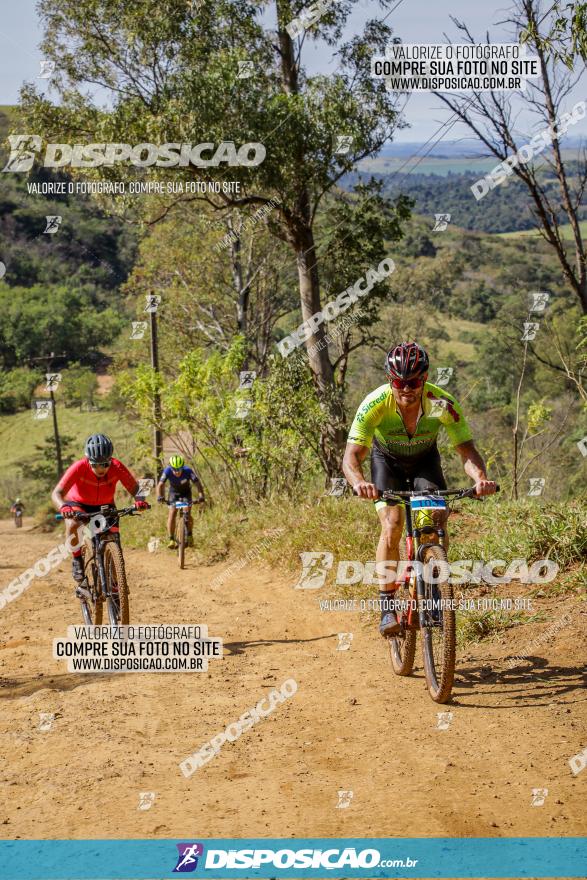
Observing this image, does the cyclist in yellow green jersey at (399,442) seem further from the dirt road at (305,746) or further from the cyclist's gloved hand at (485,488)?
the dirt road at (305,746)

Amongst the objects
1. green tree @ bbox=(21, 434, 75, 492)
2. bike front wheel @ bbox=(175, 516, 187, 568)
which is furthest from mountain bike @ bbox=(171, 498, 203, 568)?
green tree @ bbox=(21, 434, 75, 492)

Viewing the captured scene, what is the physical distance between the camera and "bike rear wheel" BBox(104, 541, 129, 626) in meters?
8.41

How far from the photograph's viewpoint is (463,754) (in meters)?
5.25

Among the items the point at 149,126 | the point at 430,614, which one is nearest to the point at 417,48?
the point at 149,126

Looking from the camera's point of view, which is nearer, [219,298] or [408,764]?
[408,764]

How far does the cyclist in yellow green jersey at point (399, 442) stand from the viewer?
6465 mm

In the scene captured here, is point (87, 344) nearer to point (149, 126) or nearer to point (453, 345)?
point (453, 345)

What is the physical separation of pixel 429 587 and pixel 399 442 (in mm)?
→ 1164

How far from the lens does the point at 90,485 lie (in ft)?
28.9

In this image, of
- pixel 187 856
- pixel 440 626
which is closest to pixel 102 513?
pixel 440 626

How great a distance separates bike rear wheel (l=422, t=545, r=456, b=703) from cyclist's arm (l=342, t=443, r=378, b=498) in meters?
0.61

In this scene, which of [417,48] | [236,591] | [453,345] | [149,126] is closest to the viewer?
[236,591]

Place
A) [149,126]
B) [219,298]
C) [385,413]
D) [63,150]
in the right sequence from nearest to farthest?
[385,413], [149,126], [63,150], [219,298]

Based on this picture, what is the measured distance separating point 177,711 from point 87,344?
203 ft
